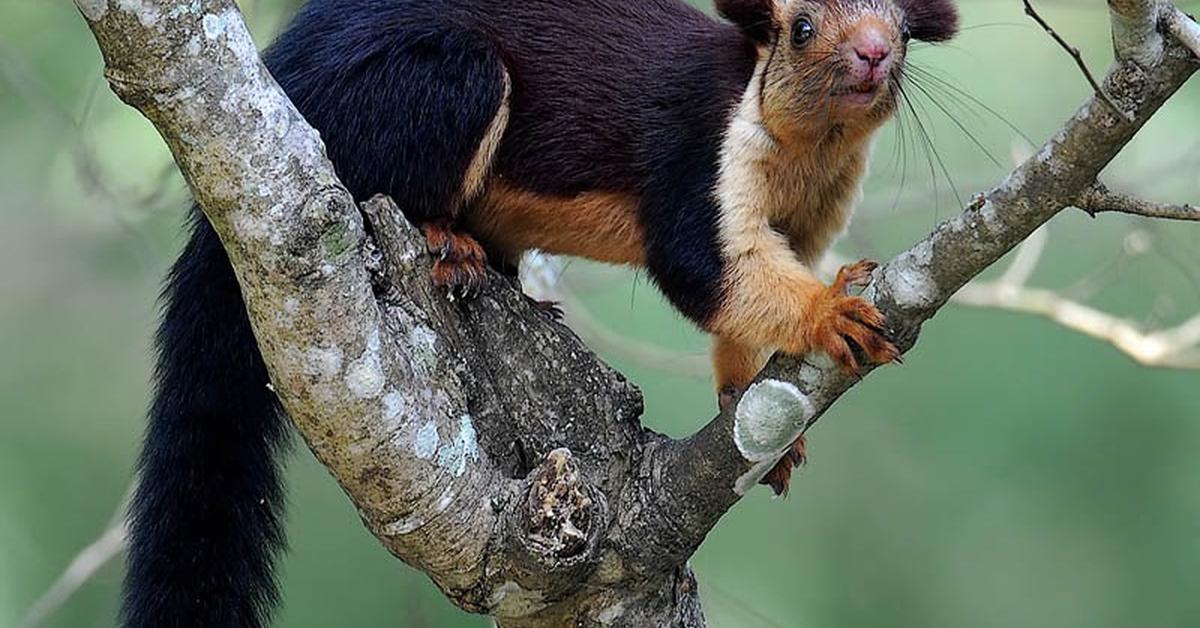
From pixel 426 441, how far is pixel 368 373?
193 mm

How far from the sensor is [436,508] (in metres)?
2.79

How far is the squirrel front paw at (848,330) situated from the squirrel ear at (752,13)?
698 millimetres

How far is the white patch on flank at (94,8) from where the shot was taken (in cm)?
221

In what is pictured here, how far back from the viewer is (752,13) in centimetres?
336

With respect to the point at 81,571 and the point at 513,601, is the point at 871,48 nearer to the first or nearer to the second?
the point at 513,601

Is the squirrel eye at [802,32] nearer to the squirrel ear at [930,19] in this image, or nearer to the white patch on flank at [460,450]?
the squirrel ear at [930,19]

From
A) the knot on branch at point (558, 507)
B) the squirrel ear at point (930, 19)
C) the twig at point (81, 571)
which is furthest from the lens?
the twig at point (81, 571)

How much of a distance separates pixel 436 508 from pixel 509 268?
102 centimetres

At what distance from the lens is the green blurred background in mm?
5508

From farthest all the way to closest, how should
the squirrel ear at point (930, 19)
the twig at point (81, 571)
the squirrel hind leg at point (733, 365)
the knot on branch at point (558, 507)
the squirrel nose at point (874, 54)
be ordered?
the twig at point (81, 571) → the squirrel hind leg at point (733, 365) → the squirrel ear at point (930, 19) → the squirrel nose at point (874, 54) → the knot on branch at point (558, 507)

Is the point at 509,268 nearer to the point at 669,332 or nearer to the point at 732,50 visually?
the point at 732,50

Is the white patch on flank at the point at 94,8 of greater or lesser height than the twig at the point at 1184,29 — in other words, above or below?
above

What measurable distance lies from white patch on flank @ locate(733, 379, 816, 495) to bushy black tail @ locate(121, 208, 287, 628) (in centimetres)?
101

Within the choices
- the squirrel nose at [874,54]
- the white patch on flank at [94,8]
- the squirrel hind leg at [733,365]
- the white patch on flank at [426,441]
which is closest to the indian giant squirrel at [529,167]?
the squirrel nose at [874,54]
